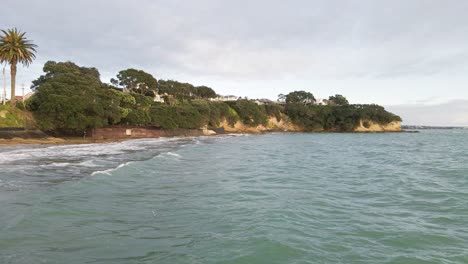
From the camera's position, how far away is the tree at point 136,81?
8669cm

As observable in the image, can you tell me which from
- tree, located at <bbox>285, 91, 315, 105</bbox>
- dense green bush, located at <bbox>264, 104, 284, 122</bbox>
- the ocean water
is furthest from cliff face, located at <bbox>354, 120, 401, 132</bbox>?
the ocean water

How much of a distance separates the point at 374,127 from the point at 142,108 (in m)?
99.2

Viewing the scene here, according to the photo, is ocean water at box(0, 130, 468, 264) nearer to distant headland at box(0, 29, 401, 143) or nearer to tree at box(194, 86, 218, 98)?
distant headland at box(0, 29, 401, 143)

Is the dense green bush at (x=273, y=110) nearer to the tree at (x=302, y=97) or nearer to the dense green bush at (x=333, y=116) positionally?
the dense green bush at (x=333, y=116)

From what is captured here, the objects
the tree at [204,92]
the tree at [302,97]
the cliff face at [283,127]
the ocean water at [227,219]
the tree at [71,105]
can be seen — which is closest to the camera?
the ocean water at [227,219]

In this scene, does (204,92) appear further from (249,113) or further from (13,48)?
(13,48)

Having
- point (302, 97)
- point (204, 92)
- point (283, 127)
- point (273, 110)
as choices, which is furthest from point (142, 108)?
point (302, 97)

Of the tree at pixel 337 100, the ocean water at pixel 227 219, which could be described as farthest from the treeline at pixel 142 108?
the ocean water at pixel 227 219

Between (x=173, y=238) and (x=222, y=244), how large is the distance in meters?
1.06

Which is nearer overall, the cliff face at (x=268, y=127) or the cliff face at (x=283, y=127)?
the cliff face at (x=268, y=127)

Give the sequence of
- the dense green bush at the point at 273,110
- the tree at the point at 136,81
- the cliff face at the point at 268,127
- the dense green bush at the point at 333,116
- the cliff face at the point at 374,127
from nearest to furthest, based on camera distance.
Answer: the tree at the point at 136,81, the cliff face at the point at 268,127, the dense green bush at the point at 273,110, the dense green bush at the point at 333,116, the cliff face at the point at 374,127

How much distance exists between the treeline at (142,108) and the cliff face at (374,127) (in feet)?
7.03

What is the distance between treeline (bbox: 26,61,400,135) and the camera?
1815 inches

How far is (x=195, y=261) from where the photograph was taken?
587 cm
